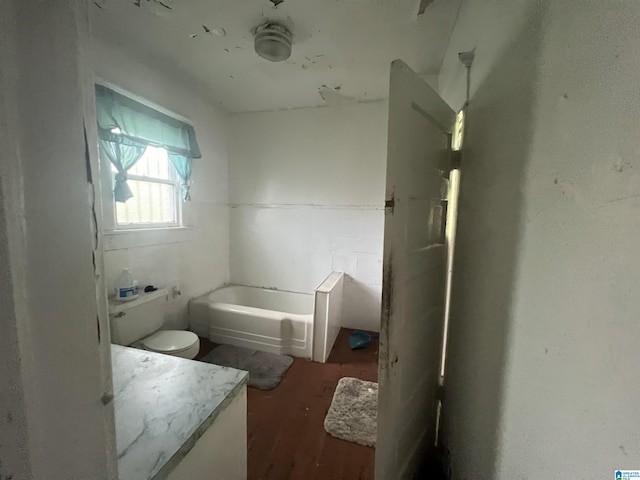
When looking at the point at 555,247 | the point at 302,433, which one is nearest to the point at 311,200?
the point at 302,433

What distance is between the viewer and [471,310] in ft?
3.32

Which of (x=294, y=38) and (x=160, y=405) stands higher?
(x=294, y=38)

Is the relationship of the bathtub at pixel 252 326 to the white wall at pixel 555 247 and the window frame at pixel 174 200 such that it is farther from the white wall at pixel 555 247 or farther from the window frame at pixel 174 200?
the white wall at pixel 555 247

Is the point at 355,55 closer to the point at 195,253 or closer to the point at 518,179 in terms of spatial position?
the point at 518,179

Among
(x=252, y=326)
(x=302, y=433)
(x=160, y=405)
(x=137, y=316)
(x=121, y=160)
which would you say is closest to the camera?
(x=160, y=405)

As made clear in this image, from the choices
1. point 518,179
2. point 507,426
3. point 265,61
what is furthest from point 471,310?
point 265,61

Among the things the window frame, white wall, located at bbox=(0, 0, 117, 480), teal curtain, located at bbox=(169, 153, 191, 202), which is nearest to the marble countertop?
white wall, located at bbox=(0, 0, 117, 480)

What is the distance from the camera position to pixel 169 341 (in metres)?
1.97

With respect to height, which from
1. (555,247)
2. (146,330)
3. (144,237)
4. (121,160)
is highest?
(121,160)

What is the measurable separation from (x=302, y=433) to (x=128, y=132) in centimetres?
243

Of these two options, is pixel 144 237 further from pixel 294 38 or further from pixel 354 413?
pixel 354 413

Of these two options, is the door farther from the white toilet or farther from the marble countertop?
the white toilet

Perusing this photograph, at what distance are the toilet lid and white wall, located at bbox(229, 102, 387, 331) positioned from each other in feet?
4.10

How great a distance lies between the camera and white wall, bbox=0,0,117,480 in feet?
0.85
